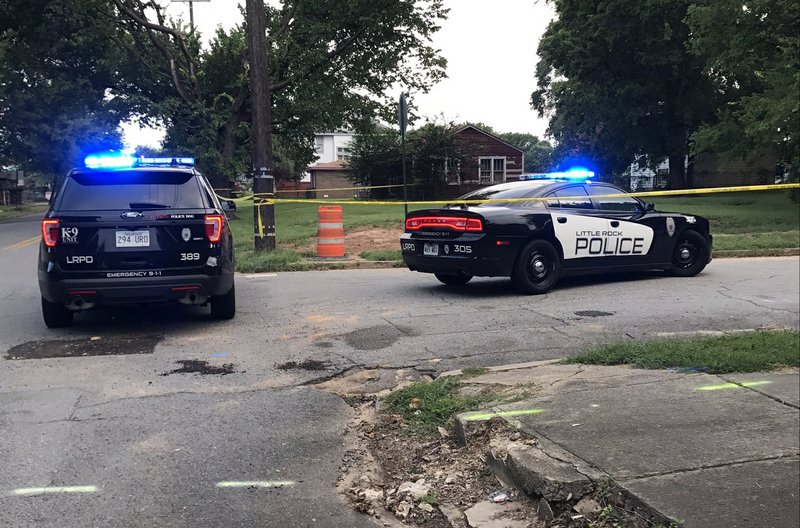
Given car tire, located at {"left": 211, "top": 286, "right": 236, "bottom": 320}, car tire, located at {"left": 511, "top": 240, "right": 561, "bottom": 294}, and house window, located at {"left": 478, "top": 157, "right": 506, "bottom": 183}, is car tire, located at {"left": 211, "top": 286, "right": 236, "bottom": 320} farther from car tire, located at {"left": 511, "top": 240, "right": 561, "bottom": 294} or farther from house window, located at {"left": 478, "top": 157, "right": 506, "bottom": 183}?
house window, located at {"left": 478, "top": 157, "right": 506, "bottom": 183}

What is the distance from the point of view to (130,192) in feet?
22.4

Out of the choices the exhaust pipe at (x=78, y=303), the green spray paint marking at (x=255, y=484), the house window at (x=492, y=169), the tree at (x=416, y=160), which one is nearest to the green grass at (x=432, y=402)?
the green spray paint marking at (x=255, y=484)

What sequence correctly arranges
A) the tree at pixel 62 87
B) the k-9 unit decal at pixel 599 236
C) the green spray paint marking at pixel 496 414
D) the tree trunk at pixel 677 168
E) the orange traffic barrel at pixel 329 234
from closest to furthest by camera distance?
the green spray paint marking at pixel 496 414
the k-9 unit decal at pixel 599 236
the orange traffic barrel at pixel 329 234
the tree at pixel 62 87
the tree trunk at pixel 677 168

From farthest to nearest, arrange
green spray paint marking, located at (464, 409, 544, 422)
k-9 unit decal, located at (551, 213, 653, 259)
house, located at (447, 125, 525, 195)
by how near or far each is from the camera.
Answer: house, located at (447, 125, 525, 195), k-9 unit decal, located at (551, 213, 653, 259), green spray paint marking, located at (464, 409, 544, 422)

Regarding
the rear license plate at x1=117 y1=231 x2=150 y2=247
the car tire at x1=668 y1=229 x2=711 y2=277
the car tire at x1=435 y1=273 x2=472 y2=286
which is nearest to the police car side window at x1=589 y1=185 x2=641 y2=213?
the car tire at x1=668 y1=229 x2=711 y2=277

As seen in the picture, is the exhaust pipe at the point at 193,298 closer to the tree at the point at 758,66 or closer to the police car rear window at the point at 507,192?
the police car rear window at the point at 507,192

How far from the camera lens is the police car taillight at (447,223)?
853 centimetres

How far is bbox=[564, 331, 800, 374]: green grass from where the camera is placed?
16.3ft

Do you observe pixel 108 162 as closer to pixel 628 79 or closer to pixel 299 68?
pixel 299 68

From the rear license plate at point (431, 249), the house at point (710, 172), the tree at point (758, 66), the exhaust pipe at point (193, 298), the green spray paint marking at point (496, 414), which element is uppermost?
the tree at point (758, 66)

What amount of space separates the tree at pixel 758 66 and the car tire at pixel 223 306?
5850mm

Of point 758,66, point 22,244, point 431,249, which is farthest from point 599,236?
point 22,244

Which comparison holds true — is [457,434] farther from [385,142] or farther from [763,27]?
[385,142]

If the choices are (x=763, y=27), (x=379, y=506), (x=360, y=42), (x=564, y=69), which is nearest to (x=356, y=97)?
(x=360, y=42)
